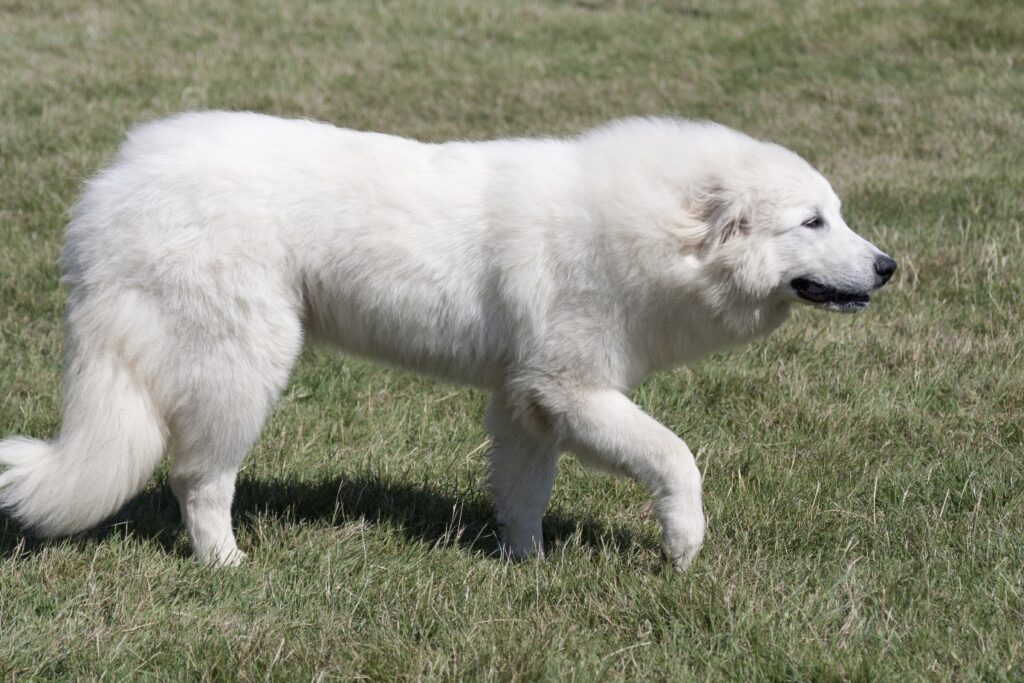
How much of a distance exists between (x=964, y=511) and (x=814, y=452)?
78 cm

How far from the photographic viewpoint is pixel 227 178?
3842mm

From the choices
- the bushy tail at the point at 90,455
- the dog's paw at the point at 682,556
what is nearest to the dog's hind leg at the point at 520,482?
the dog's paw at the point at 682,556

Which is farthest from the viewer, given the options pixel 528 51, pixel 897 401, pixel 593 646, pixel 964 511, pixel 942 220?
pixel 528 51

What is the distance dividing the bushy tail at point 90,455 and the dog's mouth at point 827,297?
2.18 metres

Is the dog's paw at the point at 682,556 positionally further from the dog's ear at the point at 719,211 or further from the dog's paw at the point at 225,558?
the dog's paw at the point at 225,558

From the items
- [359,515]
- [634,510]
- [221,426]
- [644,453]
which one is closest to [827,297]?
[644,453]

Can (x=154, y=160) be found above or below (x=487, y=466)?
above

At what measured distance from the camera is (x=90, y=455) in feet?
12.5

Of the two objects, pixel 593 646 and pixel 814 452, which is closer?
pixel 593 646

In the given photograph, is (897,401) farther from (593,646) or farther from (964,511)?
(593,646)

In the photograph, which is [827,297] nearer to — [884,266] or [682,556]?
[884,266]

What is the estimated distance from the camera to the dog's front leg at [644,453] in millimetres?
3855

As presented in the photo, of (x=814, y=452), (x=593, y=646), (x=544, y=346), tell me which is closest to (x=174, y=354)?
(x=544, y=346)

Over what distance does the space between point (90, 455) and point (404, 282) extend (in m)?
1.15
